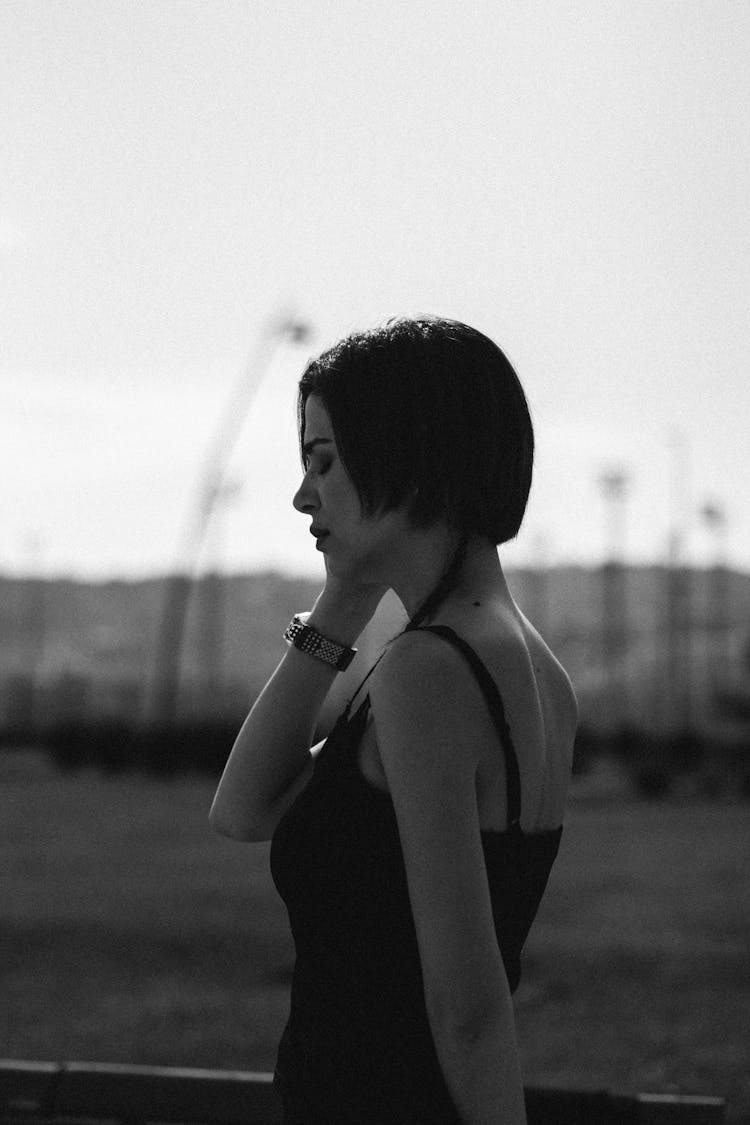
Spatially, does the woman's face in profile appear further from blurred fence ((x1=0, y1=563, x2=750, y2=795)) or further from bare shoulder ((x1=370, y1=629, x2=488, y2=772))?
blurred fence ((x1=0, y1=563, x2=750, y2=795))

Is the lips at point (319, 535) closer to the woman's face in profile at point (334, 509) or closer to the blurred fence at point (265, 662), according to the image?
the woman's face in profile at point (334, 509)

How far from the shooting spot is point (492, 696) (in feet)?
5.63

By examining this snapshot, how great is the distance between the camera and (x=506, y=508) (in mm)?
1904

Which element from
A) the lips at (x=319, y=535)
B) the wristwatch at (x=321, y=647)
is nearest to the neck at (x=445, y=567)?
the lips at (x=319, y=535)

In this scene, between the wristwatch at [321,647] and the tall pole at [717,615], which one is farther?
the tall pole at [717,615]

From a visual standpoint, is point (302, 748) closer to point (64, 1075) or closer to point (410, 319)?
point (410, 319)

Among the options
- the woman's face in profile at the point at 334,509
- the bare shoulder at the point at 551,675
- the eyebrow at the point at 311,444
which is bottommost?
the bare shoulder at the point at 551,675

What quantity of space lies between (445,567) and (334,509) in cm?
17

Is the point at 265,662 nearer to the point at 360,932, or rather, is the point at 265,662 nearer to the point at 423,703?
the point at 360,932

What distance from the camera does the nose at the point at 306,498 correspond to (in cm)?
190

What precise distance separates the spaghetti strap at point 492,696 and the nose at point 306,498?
0.25 metres

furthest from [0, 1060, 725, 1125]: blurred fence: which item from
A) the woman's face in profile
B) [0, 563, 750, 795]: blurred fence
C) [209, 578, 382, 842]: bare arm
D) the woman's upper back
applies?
[0, 563, 750, 795]: blurred fence

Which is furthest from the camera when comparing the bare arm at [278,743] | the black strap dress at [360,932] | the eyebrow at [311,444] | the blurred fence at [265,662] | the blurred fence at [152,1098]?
the blurred fence at [265,662]

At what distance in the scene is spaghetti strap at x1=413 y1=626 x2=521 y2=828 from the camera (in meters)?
1.72
